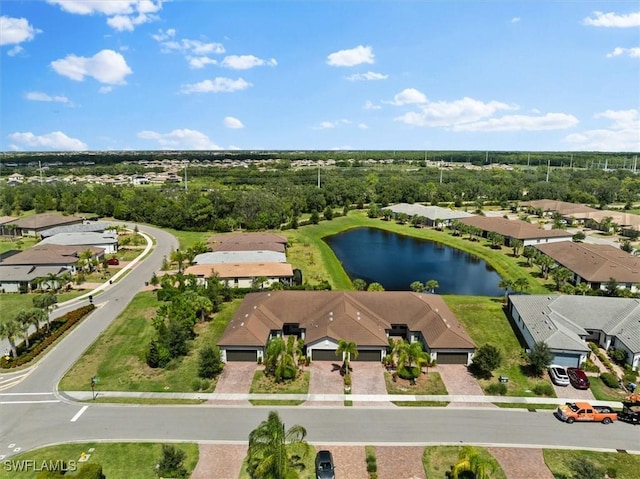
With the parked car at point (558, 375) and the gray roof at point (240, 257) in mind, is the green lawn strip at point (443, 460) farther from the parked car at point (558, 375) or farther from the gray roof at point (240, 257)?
the gray roof at point (240, 257)

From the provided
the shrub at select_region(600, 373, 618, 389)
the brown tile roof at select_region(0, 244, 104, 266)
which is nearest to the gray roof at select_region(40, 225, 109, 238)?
the brown tile roof at select_region(0, 244, 104, 266)

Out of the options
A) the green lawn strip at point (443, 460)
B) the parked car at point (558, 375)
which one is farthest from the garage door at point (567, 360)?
the green lawn strip at point (443, 460)

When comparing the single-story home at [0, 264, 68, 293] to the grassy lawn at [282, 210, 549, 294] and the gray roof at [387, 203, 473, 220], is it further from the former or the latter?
the gray roof at [387, 203, 473, 220]

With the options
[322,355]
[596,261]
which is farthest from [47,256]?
[596,261]

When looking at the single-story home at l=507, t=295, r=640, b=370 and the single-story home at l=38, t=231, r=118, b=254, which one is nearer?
the single-story home at l=507, t=295, r=640, b=370

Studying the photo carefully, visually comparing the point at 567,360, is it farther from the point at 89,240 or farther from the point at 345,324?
the point at 89,240

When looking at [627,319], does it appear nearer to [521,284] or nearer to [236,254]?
[521,284]
